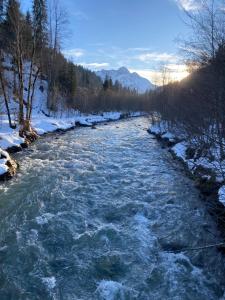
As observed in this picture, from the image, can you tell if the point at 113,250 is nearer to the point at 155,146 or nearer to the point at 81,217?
the point at 81,217

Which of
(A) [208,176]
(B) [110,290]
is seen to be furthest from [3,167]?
(B) [110,290]

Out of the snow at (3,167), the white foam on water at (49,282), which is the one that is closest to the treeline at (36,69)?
the snow at (3,167)

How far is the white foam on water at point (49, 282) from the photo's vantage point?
6766 mm

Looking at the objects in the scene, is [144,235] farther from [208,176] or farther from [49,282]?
[208,176]

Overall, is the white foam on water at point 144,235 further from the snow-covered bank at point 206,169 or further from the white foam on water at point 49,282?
the snow-covered bank at point 206,169

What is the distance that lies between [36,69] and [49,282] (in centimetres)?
5373

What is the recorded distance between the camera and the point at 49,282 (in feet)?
22.6

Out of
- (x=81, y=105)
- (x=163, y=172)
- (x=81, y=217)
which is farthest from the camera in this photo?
(x=81, y=105)

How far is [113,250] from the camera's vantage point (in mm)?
8320

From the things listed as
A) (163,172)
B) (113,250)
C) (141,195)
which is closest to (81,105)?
(163,172)

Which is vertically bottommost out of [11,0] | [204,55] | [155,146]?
[155,146]

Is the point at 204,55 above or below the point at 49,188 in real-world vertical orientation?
above

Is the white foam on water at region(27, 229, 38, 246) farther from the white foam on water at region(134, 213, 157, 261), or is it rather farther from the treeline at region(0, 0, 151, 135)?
the treeline at region(0, 0, 151, 135)

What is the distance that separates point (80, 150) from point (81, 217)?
12824 mm
